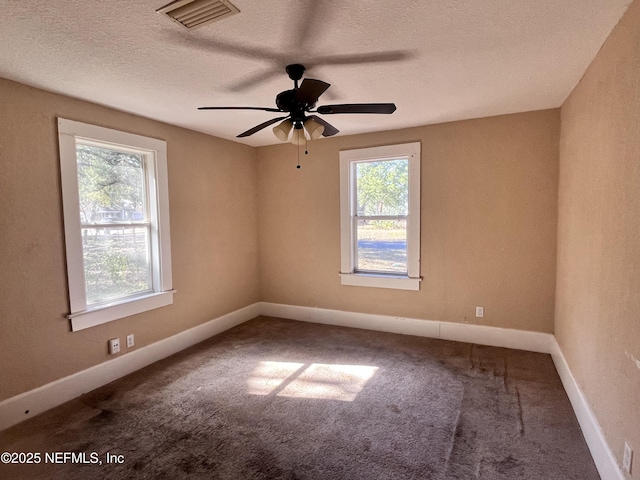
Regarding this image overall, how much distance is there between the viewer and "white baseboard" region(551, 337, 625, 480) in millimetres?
1696

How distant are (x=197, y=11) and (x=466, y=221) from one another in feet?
10.2

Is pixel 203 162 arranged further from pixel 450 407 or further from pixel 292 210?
pixel 450 407

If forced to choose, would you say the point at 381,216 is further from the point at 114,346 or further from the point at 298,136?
the point at 114,346

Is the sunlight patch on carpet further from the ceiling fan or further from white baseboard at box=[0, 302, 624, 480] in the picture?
the ceiling fan

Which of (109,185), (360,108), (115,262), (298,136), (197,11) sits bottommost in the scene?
(115,262)

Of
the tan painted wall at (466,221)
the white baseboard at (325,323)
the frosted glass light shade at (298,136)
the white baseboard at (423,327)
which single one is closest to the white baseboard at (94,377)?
the white baseboard at (325,323)

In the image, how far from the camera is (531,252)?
3.38m

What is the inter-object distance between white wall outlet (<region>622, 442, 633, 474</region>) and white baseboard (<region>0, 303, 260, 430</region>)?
355 cm

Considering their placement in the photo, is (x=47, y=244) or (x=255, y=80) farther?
(x=47, y=244)

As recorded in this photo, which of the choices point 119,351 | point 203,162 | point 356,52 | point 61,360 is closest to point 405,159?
point 356,52

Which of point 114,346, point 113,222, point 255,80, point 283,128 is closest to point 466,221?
point 283,128

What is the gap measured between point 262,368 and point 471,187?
9.32 feet

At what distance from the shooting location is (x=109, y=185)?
3.07 m

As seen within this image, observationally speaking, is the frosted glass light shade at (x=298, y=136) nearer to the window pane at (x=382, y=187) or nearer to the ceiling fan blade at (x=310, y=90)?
the ceiling fan blade at (x=310, y=90)
